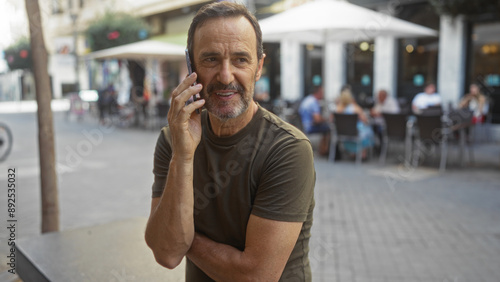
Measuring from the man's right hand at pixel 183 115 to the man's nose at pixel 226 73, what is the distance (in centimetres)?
8

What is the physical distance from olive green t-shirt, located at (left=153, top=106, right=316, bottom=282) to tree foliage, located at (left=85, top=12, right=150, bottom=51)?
71.9 feet

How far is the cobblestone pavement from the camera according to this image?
4027 mm

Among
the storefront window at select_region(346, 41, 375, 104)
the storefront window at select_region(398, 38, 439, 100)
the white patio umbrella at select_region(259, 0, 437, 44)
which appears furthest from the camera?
the storefront window at select_region(346, 41, 375, 104)

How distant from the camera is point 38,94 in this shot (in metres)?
3.16

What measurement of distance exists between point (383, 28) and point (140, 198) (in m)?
6.07

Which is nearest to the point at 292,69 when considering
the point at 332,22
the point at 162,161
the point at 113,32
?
the point at 113,32

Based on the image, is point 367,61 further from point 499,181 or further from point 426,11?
point 499,181

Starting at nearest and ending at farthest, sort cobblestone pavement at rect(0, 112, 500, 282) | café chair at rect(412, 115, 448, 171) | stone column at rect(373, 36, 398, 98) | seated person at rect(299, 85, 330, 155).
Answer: cobblestone pavement at rect(0, 112, 500, 282)
café chair at rect(412, 115, 448, 171)
seated person at rect(299, 85, 330, 155)
stone column at rect(373, 36, 398, 98)

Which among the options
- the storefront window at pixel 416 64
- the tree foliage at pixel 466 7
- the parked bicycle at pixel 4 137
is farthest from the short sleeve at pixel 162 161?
the storefront window at pixel 416 64

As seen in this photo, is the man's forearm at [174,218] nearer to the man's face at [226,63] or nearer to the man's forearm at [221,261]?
the man's forearm at [221,261]

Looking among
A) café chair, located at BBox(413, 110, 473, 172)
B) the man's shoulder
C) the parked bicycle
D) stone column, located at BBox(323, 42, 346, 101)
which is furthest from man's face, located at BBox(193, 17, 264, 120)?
stone column, located at BBox(323, 42, 346, 101)

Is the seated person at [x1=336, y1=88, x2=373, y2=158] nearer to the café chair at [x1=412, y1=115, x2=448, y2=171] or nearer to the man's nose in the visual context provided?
the café chair at [x1=412, y1=115, x2=448, y2=171]

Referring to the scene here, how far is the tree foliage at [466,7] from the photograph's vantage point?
404 inches

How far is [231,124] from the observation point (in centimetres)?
161
